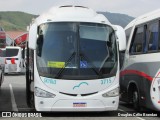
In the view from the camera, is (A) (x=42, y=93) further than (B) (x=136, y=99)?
No

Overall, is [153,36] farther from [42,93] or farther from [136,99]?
[42,93]

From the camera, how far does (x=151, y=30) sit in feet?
41.8

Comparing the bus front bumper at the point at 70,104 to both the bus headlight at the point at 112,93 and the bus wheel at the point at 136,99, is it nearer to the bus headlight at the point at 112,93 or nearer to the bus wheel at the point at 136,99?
the bus headlight at the point at 112,93

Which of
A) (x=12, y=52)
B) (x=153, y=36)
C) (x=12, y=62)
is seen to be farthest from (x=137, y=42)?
(x=12, y=52)

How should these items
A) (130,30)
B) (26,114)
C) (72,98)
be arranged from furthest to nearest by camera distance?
(130,30) < (26,114) < (72,98)

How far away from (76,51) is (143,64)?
2180 mm

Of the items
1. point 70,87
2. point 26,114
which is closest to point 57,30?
point 70,87

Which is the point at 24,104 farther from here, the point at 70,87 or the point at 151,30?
the point at 151,30

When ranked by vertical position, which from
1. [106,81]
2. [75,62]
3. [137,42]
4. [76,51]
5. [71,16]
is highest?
[71,16]

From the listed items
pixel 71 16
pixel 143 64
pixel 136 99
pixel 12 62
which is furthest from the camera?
pixel 12 62

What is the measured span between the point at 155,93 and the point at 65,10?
3.55 m

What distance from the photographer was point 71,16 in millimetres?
12461

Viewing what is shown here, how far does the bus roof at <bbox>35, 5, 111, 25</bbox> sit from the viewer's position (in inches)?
486

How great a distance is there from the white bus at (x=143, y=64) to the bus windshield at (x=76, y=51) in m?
1.05
